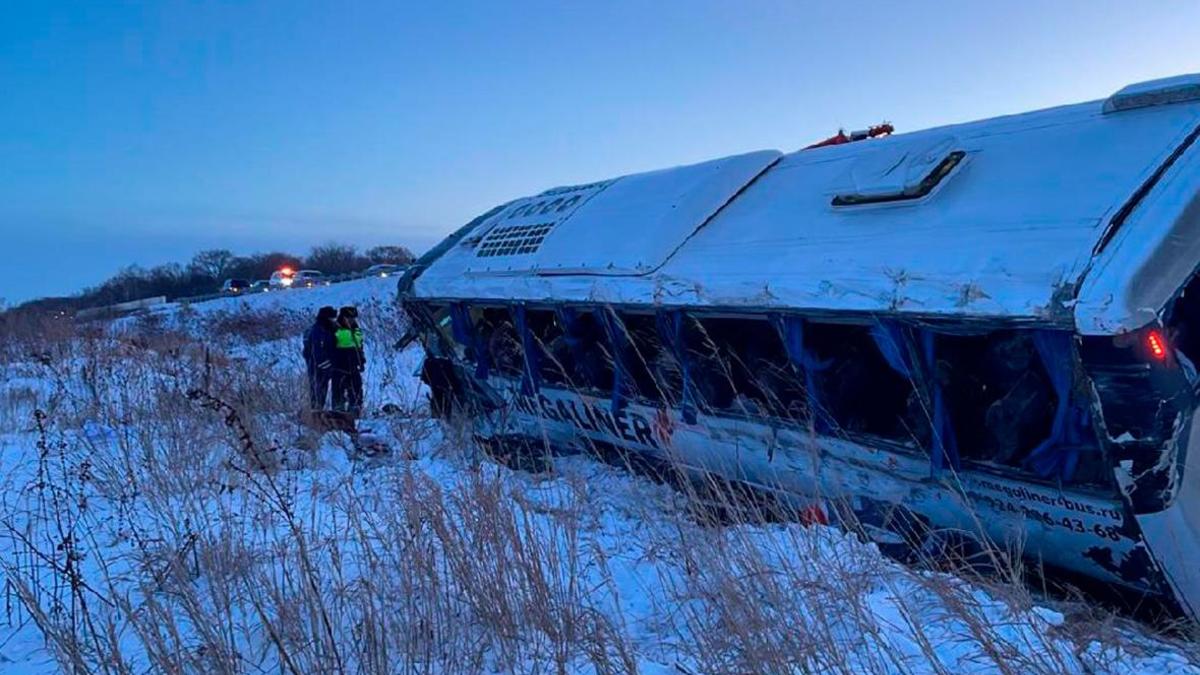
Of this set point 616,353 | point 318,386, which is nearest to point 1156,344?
point 616,353

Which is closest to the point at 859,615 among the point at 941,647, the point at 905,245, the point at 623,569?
the point at 941,647

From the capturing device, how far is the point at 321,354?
9.35 m

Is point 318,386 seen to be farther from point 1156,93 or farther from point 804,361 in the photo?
point 1156,93

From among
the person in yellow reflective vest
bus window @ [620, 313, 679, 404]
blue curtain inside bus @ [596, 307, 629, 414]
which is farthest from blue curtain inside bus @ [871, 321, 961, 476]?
the person in yellow reflective vest

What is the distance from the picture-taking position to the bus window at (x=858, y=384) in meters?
4.87

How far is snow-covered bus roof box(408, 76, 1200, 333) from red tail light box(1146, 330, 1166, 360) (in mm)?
116

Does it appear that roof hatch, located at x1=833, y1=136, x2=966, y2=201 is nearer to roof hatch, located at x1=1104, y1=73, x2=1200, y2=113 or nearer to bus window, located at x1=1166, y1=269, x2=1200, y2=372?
roof hatch, located at x1=1104, y1=73, x2=1200, y2=113

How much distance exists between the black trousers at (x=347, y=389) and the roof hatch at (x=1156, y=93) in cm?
733

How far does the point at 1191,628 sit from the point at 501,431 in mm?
5579

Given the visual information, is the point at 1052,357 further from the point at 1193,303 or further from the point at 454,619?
the point at 454,619

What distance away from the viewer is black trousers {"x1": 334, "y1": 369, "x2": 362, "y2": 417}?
31.1 ft

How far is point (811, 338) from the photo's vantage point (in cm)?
486

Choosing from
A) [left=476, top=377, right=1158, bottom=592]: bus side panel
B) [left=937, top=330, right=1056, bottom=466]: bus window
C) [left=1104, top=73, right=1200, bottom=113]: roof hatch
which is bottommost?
[left=476, top=377, right=1158, bottom=592]: bus side panel

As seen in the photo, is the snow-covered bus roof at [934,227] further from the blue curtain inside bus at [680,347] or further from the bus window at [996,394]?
the bus window at [996,394]
